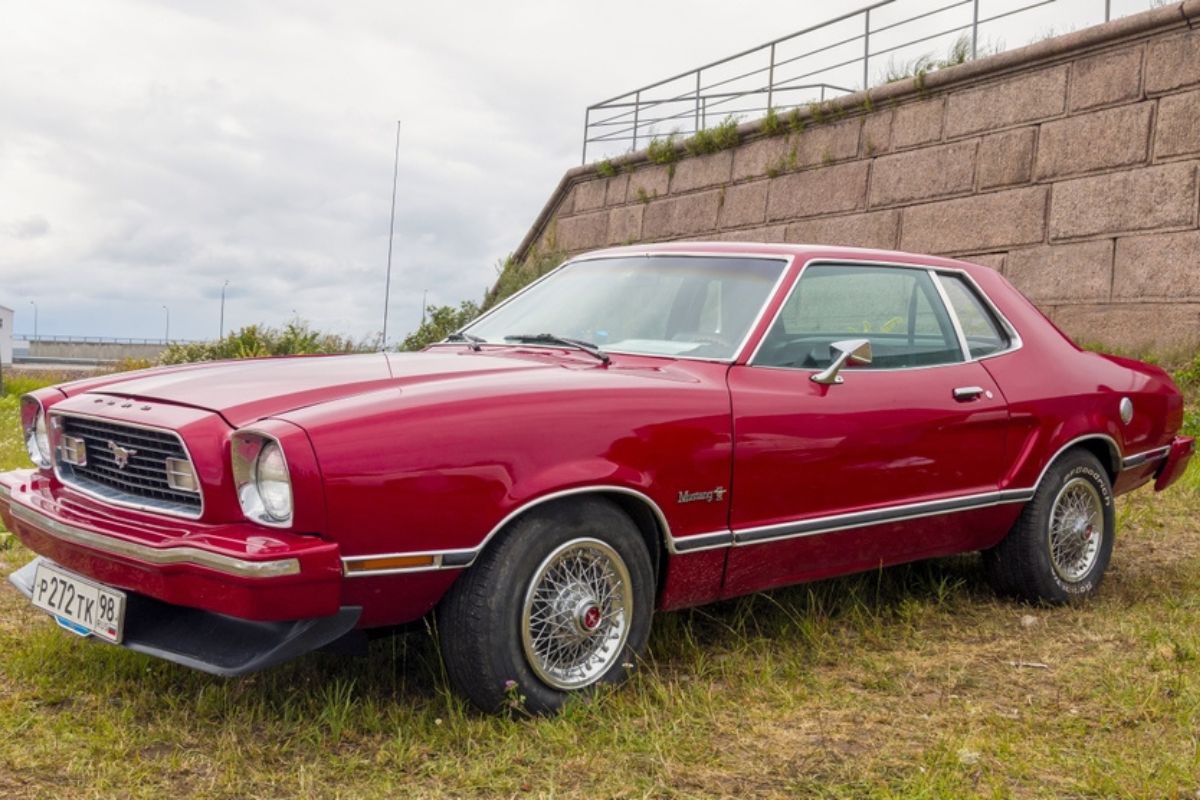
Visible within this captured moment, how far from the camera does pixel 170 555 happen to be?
10.8 feet

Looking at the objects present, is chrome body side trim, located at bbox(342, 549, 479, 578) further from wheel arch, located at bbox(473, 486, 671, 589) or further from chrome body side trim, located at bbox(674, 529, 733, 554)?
chrome body side trim, located at bbox(674, 529, 733, 554)

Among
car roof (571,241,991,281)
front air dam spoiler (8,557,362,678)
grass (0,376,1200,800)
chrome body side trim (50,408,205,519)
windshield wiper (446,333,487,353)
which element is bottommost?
grass (0,376,1200,800)

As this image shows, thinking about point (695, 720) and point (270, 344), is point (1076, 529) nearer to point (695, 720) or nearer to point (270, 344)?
point (695, 720)

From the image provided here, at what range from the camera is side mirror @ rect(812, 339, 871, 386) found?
4.32 metres

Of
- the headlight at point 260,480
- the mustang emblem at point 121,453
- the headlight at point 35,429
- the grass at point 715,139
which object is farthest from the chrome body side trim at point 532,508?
the grass at point 715,139

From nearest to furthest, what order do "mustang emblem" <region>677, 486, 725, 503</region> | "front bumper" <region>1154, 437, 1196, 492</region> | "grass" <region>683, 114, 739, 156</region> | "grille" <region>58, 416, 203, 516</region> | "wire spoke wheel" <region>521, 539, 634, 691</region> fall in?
"grille" <region>58, 416, 203, 516</region> → "wire spoke wheel" <region>521, 539, 634, 691</region> → "mustang emblem" <region>677, 486, 725, 503</region> → "front bumper" <region>1154, 437, 1196, 492</region> → "grass" <region>683, 114, 739, 156</region>

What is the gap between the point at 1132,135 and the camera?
1125 cm

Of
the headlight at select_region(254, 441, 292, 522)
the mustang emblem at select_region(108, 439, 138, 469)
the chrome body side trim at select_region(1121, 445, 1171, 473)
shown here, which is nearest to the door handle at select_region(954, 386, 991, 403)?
the chrome body side trim at select_region(1121, 445, 1171, 473)

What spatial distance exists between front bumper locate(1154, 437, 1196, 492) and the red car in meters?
0.82

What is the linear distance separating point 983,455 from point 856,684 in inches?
49.0

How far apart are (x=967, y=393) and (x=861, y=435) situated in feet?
2.38

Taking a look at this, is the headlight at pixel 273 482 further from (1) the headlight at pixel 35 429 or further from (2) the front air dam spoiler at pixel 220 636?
(1) the headlight at pixel 35 429

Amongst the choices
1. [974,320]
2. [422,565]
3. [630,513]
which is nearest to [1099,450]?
[974,320]

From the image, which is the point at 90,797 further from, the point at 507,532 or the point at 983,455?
the point at 983,455
